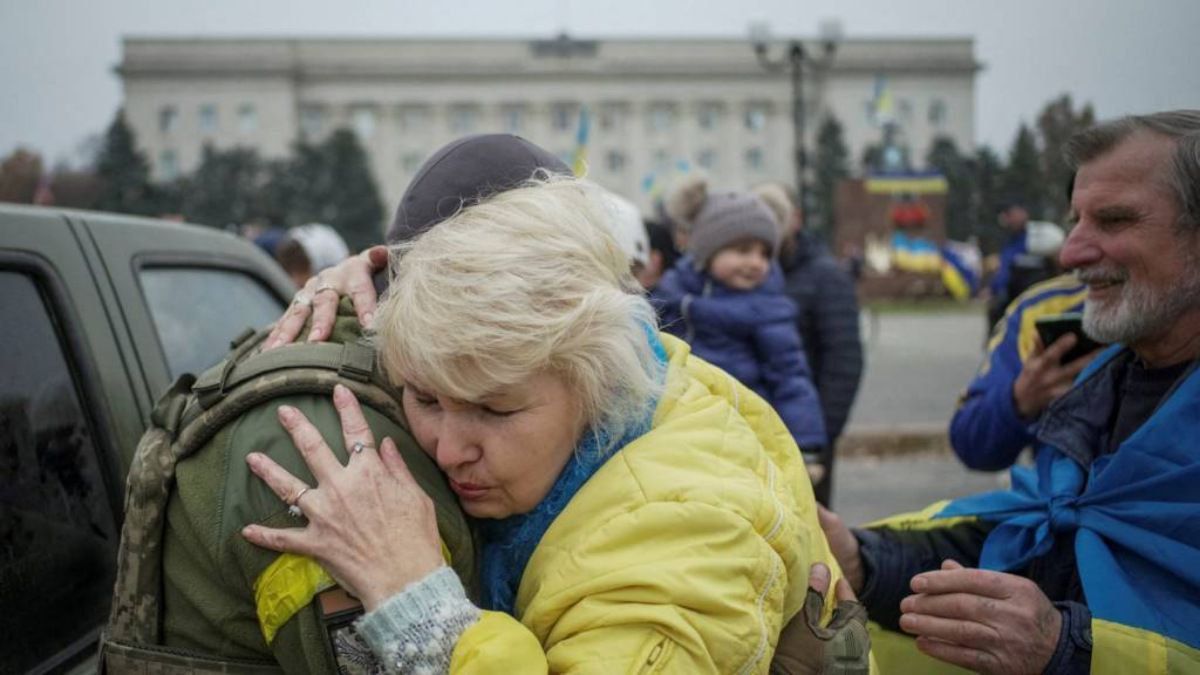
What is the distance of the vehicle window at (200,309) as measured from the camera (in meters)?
2.50

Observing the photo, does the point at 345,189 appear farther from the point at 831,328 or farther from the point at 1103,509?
the point at 1103,509

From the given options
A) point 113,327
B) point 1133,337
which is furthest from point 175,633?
point 1133,337

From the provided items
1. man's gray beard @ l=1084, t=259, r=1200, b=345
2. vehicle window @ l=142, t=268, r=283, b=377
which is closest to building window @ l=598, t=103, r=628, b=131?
vehicle window @ l=142, t=268, r=283, b=377

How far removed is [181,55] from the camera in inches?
2714

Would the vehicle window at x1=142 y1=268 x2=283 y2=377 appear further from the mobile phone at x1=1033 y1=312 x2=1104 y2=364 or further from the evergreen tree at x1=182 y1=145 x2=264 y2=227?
the evergreen tree at x1=182 y1=145 x2=264 y2=227

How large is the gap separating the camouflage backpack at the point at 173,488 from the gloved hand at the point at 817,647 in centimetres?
56

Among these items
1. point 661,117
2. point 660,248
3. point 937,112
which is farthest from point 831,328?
point 937,112

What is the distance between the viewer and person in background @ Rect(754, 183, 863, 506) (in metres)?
4.79

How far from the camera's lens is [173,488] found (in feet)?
4.61

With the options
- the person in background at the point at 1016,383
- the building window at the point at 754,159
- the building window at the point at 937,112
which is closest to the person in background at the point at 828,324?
the person in background at the point at 1016,383

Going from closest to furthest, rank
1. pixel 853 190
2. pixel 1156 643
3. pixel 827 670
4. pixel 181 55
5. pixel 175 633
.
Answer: pixel 175 633
pixel 827 670
pixel 1156 643
pixel 853 190
pixel 181 55

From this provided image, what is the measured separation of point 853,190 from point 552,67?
132 feet

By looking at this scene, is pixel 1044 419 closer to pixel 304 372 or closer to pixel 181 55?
pixel 304 372

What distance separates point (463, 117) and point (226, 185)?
2827 centimetres
